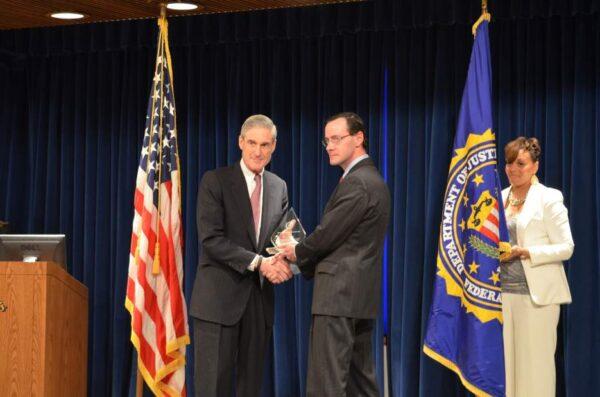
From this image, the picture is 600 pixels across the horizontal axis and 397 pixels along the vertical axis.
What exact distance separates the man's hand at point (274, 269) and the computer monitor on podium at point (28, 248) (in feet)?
5.06

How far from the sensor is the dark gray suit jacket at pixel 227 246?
5.34 meters

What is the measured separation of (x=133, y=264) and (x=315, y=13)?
7.08 feet

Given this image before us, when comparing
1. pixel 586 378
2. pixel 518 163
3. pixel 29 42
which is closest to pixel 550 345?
pixel 586 378

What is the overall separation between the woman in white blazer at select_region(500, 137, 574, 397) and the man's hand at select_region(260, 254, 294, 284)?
1390mm

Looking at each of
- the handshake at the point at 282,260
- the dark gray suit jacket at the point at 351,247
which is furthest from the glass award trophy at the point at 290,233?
the dark gray suit jacket at the point at 351,247

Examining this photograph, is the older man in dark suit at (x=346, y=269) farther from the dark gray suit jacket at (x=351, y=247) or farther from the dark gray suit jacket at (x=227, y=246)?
the dark gray suit jacket at (x=227, y=246)

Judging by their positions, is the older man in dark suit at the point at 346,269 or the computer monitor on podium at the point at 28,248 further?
the computer monitor on podium at the point at 28,248

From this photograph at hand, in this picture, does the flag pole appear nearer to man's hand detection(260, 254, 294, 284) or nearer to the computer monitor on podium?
the computer monitor on podium

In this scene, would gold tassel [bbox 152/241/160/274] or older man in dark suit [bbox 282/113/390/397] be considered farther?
gold tassel [bbox 152/241/160/274]

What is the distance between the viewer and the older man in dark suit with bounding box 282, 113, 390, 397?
4.98m

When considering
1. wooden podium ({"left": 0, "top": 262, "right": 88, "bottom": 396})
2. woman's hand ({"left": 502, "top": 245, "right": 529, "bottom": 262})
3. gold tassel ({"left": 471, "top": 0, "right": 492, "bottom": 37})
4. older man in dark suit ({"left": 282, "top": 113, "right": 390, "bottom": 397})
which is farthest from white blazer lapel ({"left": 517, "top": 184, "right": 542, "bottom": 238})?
wooden podium ({"left": 0, "top": 262, "right": 88, "bottom": 396})

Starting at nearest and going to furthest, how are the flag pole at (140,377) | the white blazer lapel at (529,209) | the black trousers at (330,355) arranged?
the black trousers at (330,355) < the white blazer lapel at (529,209) < the flag pole at (140,377)

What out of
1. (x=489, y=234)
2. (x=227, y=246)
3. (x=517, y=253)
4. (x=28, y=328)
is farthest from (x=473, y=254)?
(x=28, y=328)

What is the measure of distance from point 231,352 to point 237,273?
418mm
